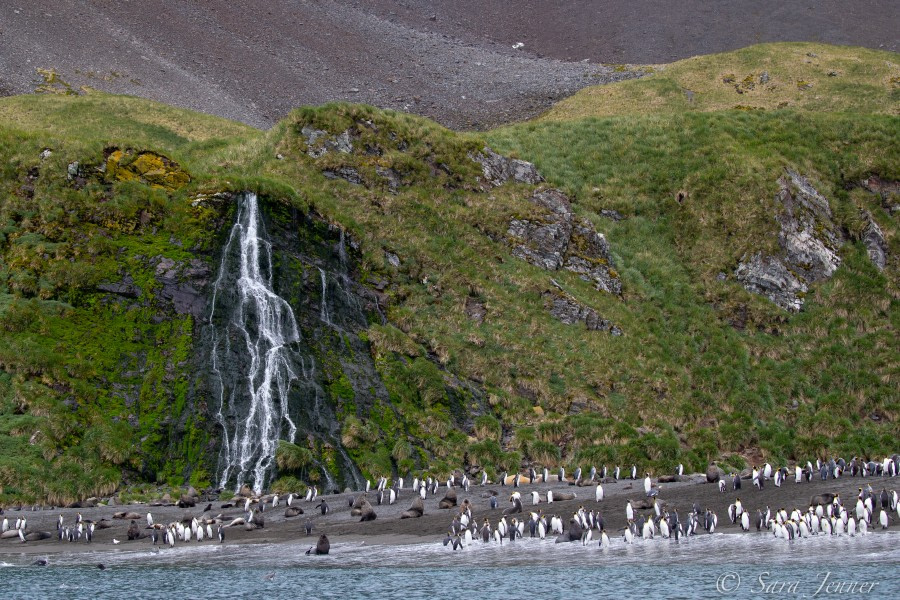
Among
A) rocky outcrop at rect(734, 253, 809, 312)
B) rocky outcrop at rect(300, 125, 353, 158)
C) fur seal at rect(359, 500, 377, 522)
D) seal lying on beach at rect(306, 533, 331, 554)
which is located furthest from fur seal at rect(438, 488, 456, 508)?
rocky outcrop at rect(300, 125, 353, 158)

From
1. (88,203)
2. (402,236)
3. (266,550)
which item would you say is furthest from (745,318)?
(88,203)

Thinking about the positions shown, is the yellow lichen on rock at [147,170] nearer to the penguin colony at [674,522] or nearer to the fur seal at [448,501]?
the fur seal at [448,501]

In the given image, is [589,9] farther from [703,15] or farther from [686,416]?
[686,416]

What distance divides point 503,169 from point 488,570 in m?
37.7

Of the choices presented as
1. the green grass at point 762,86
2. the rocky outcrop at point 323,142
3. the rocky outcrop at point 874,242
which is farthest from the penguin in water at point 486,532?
the green grass at point 762,86

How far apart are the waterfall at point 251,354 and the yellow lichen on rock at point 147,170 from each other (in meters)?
3.89

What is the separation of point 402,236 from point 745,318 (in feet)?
66.0

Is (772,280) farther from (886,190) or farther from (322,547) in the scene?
(322,547)

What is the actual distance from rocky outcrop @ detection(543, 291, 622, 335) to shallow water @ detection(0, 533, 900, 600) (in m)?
21.0

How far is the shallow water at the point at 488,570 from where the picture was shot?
19234 mm

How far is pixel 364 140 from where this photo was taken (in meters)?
53.4

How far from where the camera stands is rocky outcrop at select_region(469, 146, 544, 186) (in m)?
55.2

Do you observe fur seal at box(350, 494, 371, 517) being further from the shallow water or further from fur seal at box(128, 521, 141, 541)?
fur seal at box(128, 521, 141, 541)

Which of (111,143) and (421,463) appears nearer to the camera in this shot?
(421,463)
